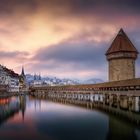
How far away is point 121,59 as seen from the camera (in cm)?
4081

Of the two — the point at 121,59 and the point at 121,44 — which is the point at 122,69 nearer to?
the point at 121,59

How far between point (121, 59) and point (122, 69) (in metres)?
1.80

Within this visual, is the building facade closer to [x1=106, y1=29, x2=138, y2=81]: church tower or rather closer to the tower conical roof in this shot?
the tower conical roof

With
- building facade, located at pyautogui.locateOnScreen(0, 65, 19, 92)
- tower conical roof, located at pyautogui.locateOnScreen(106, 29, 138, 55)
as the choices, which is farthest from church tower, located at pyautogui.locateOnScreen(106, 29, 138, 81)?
building facade, located at pyautogui.locateOnScreen(0, 65, 19, 92)

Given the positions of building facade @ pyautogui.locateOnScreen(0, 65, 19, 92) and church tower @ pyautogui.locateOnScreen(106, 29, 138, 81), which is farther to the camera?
building facade @ pyautogui.locateOnScreen(0, 65, 19, 92)

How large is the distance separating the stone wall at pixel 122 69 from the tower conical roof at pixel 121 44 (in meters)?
1.95

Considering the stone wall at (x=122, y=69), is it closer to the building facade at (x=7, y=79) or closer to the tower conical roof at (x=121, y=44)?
the tower conical roof at (x=121, y=44)

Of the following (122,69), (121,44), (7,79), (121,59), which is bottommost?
(7,79)

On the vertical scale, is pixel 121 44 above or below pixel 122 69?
above

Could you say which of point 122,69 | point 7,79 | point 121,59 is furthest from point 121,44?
point 7,79

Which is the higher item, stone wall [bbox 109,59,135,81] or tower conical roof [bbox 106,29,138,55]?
tower conical roof [bbox 106,29,138,55]

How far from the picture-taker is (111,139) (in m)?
17.1

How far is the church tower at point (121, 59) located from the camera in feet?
132

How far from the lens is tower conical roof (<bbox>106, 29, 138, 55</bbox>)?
137ft
